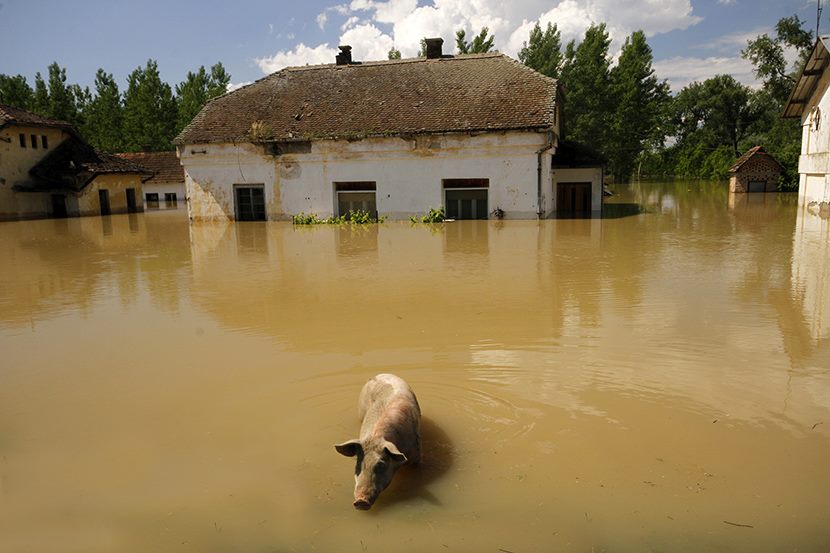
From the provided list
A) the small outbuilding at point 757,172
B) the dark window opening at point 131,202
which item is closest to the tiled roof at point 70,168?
the dark window opening at point 131,202

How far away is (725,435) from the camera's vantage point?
4859 mm

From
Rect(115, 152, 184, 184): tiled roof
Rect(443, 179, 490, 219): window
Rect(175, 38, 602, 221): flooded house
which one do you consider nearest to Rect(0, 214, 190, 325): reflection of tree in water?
Rect(175, 38, 602, 221): flooded house

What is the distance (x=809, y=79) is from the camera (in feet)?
84.9

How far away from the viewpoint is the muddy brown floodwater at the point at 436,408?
3.83 m

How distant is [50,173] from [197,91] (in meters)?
→ 24.8

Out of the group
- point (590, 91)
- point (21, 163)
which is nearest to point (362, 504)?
point (21, 163)

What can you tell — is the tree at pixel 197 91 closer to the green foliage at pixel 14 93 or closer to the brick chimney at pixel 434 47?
the green foliage at pixel 14 93

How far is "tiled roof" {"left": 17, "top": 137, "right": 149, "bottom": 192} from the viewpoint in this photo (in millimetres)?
31109

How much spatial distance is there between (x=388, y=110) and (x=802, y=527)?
23.1 meters

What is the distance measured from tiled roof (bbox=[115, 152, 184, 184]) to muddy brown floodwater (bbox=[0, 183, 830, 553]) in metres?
32.7

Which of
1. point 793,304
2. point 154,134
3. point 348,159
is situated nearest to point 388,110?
point 348,159

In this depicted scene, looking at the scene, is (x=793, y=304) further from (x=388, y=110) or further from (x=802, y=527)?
(x=388, y=110)

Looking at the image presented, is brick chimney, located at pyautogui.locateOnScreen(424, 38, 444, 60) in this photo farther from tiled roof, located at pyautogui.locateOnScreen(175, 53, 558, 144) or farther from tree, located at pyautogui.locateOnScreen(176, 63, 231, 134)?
tree, located at pyautogui.locateOnScreen(176, 63, 231, 134)

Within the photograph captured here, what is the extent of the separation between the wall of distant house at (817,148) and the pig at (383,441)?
80.2ft
